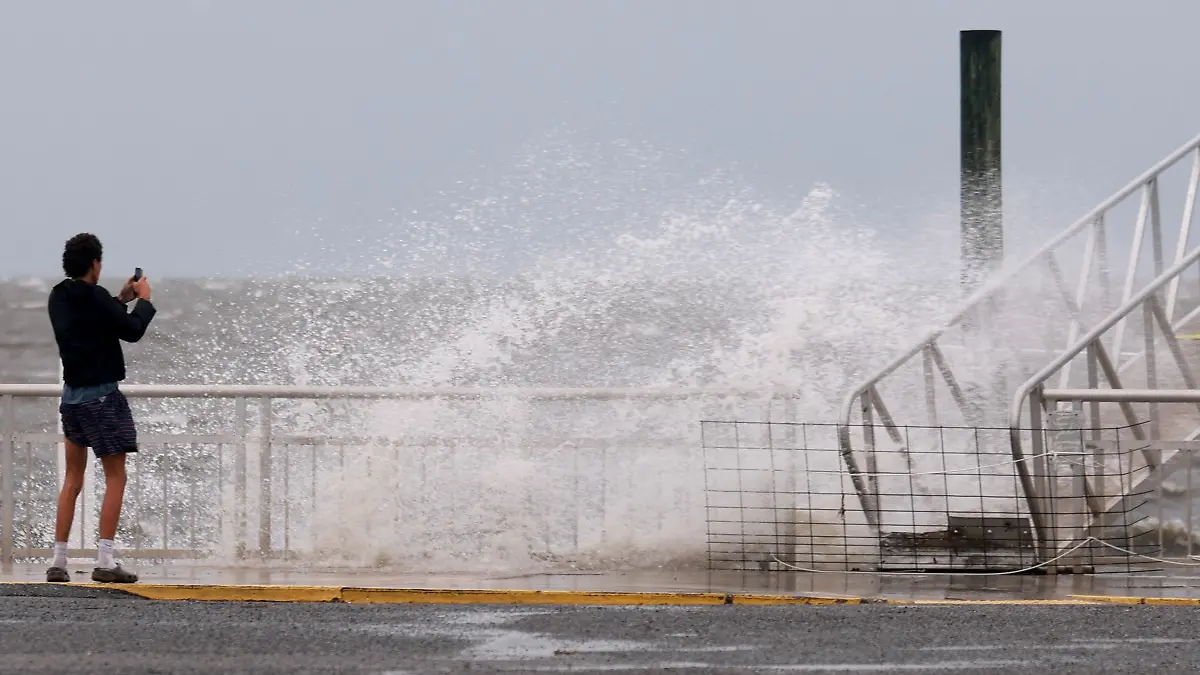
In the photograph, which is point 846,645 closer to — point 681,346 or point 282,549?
point 282,549

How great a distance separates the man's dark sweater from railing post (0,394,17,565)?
1.60m

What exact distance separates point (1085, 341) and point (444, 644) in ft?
16.1

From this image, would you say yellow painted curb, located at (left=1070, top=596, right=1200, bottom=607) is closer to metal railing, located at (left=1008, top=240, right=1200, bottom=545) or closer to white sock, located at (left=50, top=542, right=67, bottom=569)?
metal railing, located at (left=1008, top=240, right=1200, bottom=545)

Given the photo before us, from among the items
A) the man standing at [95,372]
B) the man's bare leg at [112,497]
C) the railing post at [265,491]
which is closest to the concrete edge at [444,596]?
the man standing at [95,372]

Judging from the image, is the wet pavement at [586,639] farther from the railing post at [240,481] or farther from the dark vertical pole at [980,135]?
the dark vertical pole at [980,135]

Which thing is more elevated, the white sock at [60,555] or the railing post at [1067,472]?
the railing post at [1067,472]

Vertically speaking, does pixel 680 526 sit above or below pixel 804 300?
below

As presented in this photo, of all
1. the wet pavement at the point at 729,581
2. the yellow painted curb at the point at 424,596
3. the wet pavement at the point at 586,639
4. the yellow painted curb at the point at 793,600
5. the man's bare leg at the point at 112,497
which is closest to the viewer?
the wet pavement at the point at 586,639

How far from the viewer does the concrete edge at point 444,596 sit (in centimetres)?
974

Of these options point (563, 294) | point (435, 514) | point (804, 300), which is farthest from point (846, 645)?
point (563, 294)

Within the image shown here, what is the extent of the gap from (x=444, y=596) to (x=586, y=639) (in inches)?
70.1

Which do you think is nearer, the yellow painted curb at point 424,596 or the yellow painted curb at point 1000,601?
the yellow painted curb at point 1000,601

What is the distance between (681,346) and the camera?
1423cm

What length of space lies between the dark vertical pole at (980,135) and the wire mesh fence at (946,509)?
18.4 ft
